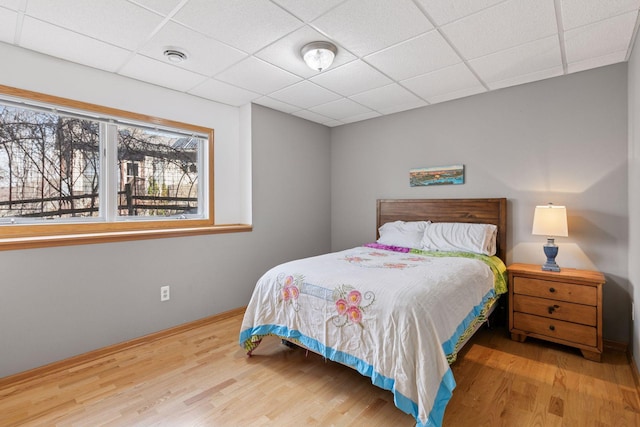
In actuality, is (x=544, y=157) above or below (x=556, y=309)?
above

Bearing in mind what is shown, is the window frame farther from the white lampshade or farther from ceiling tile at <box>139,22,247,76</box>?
the white lampshade

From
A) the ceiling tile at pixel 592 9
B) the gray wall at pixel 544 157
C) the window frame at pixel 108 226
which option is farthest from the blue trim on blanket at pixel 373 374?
the ceiling tile at pixel 592 9

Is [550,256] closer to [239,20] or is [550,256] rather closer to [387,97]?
Answer: [387,97]

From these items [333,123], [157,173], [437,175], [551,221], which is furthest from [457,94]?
[157,173]

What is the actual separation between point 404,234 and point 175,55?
2.72m

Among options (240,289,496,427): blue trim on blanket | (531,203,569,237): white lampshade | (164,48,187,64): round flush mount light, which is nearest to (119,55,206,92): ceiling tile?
(164,48,187,64): round flush mount light

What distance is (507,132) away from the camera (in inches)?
123

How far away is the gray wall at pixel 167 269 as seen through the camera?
2.21m

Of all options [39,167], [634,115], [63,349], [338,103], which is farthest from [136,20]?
[634,115]

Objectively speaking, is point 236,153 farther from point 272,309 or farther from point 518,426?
point 518,426

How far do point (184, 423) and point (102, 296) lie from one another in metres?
1.39

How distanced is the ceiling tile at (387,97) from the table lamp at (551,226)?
1.67 m

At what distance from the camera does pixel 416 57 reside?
247 centimetres

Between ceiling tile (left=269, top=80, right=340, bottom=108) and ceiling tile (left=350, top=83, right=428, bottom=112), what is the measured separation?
12.0 inches
